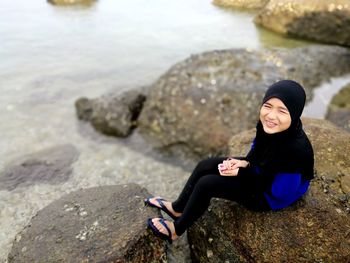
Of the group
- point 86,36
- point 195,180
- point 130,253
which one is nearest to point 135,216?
point 130,253

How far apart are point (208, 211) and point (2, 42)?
445 inches

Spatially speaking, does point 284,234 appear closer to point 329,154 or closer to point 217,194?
point 217,194

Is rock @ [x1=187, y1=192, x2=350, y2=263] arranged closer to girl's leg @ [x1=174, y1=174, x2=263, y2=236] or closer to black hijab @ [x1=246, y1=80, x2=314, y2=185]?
girl's leg @ [x1=174, y1=174, x2=263, y2=236]

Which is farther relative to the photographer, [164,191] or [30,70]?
[30,70]

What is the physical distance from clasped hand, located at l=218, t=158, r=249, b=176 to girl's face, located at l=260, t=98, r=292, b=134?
55cm

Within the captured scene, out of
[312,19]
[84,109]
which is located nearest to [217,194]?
[84,109]

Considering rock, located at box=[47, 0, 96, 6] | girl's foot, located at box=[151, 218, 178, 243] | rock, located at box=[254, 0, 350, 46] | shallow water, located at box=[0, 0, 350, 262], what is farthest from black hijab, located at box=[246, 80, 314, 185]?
rock, located at box=[47, 0, 96, 6]

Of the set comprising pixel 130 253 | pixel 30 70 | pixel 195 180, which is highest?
pixel 195 180

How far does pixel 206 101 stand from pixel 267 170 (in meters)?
3.62

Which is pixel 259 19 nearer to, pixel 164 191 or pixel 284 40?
pixel 284 40

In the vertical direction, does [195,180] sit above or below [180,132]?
above

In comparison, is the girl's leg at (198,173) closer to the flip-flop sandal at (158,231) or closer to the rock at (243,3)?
the flip-flop sandal at (158,231)

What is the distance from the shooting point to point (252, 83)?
7551mm

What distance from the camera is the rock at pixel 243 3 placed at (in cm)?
1802
